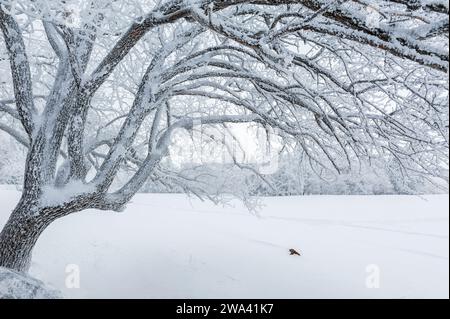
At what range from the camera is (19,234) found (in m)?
3.53

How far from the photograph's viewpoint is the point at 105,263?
5.51m

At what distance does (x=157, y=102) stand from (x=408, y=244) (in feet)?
14.0

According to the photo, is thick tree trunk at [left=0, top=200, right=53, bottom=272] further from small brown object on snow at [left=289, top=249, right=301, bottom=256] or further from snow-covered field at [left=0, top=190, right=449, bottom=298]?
small brown object on snow at [left=289, top=249, right=301, bottom=256]

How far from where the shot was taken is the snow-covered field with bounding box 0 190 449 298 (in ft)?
13.2

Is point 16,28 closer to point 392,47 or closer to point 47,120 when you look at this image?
point 47,120

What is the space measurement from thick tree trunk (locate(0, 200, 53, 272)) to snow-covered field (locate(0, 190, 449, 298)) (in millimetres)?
777

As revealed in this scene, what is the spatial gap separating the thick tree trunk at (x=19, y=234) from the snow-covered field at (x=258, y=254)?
0.78 metres

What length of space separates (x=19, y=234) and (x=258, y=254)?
12.5 ft

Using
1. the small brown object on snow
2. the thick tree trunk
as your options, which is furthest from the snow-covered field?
the thick tree trunk
